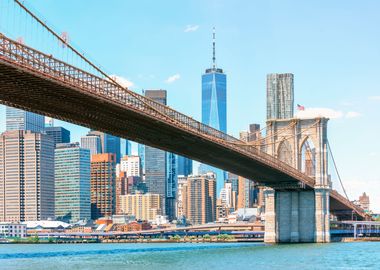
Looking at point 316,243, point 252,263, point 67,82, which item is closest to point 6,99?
point 67,82

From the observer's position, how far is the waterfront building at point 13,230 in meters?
191

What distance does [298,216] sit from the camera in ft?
270

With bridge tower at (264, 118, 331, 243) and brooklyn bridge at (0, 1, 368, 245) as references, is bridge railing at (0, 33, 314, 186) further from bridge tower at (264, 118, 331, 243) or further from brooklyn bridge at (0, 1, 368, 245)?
bridge tower at (264, 118, 331, 243)

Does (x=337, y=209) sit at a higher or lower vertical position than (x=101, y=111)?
lower

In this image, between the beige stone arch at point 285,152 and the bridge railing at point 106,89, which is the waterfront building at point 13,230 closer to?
the beige stone arch at point 285,152

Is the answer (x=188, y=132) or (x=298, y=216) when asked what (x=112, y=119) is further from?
(x=298, y=216)

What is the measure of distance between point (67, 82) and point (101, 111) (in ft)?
25.8

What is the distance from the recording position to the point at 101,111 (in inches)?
2083

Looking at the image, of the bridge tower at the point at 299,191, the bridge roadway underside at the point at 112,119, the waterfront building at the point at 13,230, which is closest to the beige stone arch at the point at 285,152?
the bridge tower at the point at 299,191

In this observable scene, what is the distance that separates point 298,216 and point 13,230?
123 meters

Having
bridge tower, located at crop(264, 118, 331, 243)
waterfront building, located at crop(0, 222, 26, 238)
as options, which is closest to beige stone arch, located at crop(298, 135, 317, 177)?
bridge tower, located at crop(264, 118, 331, 243)

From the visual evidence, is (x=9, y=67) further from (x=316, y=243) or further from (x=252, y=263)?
(x=316, y=243)

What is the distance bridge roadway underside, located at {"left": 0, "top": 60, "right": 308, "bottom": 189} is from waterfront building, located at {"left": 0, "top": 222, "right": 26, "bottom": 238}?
403ft

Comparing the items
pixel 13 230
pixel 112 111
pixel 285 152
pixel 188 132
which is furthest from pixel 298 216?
pixel 13 230
